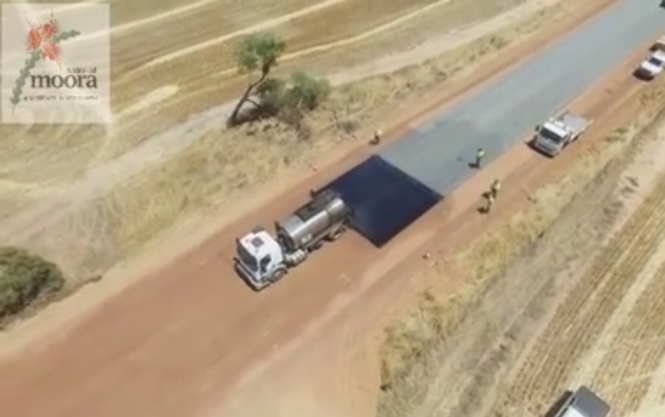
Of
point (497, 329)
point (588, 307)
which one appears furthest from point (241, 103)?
point (588, 307)

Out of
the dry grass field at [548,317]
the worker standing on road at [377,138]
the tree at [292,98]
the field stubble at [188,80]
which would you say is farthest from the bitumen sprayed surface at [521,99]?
the tree at [292,98]

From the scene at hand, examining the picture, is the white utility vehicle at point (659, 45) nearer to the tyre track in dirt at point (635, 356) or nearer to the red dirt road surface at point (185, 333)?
the tyre track in dirt at point (635, 356)

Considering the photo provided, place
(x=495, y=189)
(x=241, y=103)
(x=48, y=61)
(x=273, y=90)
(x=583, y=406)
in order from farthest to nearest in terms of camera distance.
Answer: (x=48, y=61), (x=241, y=103), (x=273, y=90), (x=495, y=189), (x=583, y=406)

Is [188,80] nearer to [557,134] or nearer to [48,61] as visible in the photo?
[48,61]

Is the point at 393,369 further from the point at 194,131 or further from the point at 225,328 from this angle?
the point at 194,131

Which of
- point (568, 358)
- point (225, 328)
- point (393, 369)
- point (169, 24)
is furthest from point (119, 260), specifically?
point (169, 24)
